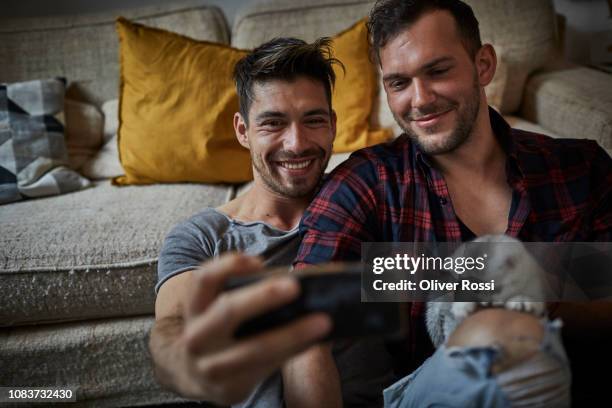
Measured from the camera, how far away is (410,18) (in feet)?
2.92

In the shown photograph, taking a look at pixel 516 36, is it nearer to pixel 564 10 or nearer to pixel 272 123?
pixel 564 10

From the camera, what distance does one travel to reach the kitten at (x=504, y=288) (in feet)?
2.12

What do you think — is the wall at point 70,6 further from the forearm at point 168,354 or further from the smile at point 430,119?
the forearm at point 168,354

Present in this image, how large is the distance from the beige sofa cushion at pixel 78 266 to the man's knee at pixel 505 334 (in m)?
0.78

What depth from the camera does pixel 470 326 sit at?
61cm

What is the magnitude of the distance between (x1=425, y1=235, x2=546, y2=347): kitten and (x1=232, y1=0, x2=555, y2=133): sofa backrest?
3.08ft

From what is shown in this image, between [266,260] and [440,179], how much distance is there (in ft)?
1.15

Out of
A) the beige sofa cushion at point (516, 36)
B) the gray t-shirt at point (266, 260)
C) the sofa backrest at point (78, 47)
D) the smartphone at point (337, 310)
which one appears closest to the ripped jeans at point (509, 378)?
the smartphone at point (337, 310)

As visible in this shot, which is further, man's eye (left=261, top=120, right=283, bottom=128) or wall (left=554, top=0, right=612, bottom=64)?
wall (left=554, top=0, right=612, bottom=64)

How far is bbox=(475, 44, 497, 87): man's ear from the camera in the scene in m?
0.96

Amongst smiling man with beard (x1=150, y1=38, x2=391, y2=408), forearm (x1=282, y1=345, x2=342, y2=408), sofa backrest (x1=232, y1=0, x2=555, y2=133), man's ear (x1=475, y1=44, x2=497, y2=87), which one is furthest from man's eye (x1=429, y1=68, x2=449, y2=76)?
sofa backrest (x1=232, y1=0, x2=555, y2=133)

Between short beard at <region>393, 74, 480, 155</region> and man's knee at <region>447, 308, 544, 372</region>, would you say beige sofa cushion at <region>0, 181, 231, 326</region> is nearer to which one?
short beard at <region>393, 74, 480, 155</region>

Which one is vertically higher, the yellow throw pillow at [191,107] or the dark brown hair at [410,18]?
the dark brown hair at [410,18]

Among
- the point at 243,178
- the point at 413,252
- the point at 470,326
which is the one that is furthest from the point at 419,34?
the point at 243,178
